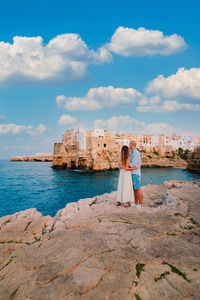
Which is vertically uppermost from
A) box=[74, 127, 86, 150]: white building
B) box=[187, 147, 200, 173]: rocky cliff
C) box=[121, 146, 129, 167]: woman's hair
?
box=[74, 127, 86, 150]: white building

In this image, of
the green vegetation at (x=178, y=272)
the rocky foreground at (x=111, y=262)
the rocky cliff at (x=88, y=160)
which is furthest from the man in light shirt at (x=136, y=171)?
the rocky cliff at (x=88, y=160)

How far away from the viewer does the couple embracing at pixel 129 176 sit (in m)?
6.56

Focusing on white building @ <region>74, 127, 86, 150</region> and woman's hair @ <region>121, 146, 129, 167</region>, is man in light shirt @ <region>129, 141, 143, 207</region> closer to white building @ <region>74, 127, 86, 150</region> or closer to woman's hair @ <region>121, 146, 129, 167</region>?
woman's hair @ <region>121, 146, 129, 167</region>

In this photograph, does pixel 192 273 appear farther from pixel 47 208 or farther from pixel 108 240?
pixel 47 208

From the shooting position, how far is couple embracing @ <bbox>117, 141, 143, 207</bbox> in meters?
6.56

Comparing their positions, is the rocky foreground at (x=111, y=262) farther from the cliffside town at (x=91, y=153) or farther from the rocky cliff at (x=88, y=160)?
the cliffside town at (x=91, y=153)

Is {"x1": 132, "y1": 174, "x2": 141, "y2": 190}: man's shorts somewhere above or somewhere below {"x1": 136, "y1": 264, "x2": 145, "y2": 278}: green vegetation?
above

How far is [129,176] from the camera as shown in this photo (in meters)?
6.64

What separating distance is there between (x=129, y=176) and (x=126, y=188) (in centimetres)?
44

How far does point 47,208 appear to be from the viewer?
16.6 m

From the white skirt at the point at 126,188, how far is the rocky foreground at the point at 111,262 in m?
0.97

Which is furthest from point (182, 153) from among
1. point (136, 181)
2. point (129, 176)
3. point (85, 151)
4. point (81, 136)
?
point (129, 176)

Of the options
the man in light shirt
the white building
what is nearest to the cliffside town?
the white building

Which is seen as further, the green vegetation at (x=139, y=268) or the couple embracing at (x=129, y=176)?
the couple embracing at (x=129, y=176)
